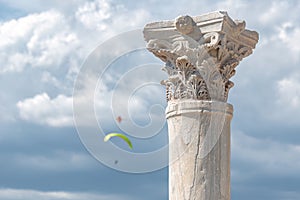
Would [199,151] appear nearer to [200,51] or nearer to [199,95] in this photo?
[199,95]

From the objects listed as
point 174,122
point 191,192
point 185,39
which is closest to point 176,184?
point 191,192

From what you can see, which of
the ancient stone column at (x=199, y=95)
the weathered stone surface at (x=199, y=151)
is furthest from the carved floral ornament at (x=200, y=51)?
the weathered stone surface at (x=199, y=151)

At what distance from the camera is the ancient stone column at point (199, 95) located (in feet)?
44.1

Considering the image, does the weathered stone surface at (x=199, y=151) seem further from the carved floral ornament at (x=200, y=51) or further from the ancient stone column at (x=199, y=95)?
the carved floral ornament at (x=200, y=51)

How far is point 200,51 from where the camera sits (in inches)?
537

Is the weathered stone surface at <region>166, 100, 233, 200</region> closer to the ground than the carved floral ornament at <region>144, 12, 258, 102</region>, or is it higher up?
closer to the ground

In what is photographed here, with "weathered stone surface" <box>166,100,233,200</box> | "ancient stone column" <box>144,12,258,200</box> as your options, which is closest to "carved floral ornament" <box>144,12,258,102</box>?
"ancient stone column" <box>144,12,258,200</box>

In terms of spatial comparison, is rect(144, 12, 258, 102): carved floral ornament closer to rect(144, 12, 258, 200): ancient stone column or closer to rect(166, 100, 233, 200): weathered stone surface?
rect(144, 12, 258, 200): ancient stone column

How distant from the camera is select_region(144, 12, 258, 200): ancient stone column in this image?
13445 millimetres

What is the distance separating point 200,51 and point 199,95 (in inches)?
38.3

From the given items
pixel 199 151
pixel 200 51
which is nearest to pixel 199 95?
pixel 200 51

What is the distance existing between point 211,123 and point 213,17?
226 centimetres

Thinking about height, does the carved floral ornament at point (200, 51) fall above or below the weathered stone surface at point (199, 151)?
above

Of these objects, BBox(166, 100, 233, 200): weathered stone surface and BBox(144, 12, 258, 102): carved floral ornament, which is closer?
BBox(166, 100, 233, 200): weathered stone surface
